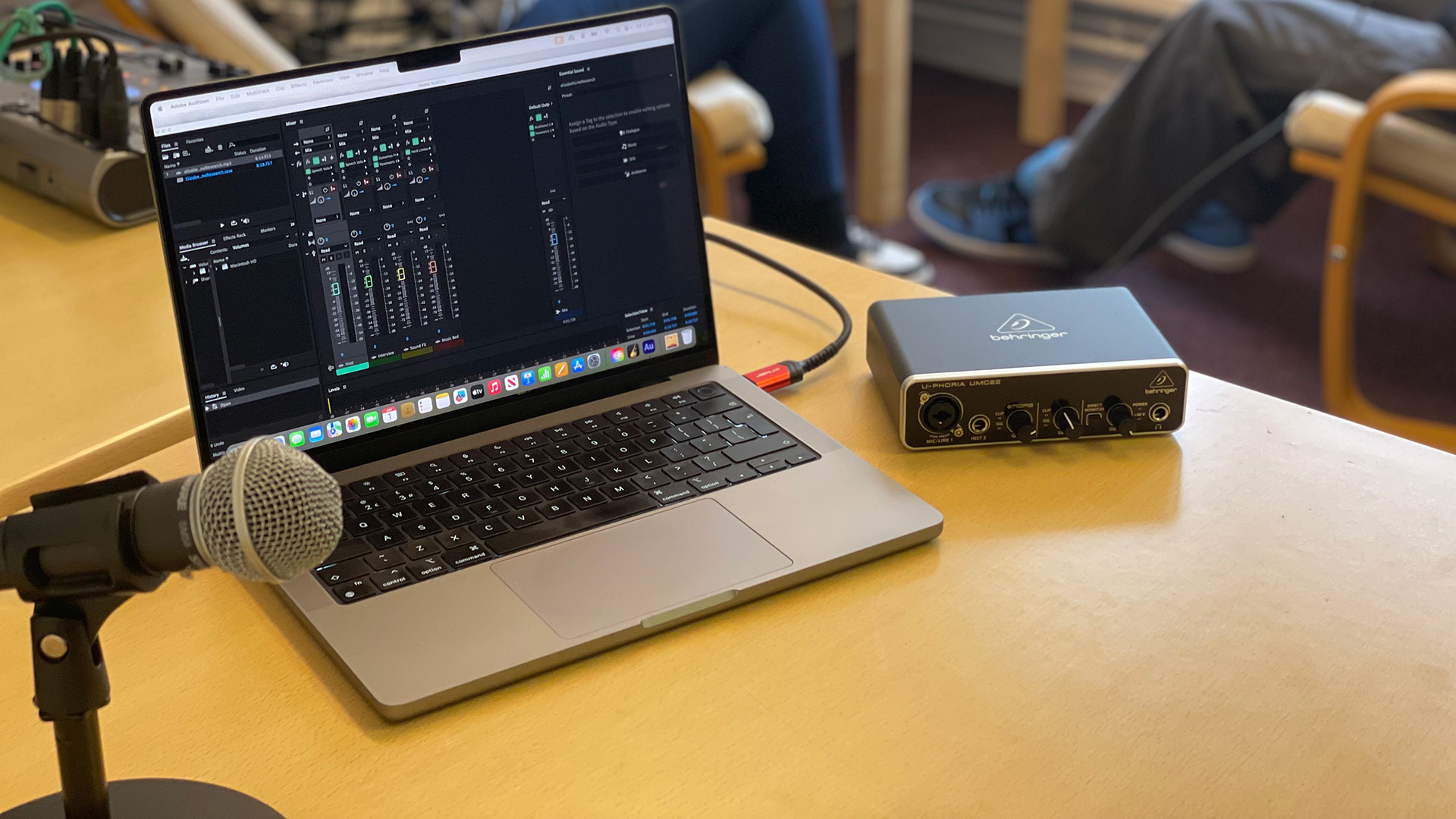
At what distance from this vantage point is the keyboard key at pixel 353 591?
2.09ft

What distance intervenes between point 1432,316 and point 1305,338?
287 mm

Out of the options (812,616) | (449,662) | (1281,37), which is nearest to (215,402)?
(449,662)

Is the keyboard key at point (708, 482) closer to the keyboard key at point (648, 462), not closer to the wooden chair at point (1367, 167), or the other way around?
the keyboard key at point (648, 462)

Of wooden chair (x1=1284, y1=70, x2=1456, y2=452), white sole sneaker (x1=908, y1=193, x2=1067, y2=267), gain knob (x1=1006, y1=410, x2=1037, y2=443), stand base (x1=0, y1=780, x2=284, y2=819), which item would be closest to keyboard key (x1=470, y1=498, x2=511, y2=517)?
stand base (x1=0, y1=780, x2=284, y2=819)

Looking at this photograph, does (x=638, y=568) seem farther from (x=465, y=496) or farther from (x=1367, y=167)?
(x=1367, y=167)

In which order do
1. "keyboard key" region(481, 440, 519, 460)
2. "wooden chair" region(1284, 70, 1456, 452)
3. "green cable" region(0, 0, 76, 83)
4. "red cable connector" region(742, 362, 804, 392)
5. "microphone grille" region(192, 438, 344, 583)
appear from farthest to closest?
"wooden chair" region(1284, 70, 1456, 452) → "green cable" region(0, 0, 76, 83) → "red cable connector" region(742, 362, 804, 392) → "keyboard key" region(481, 440, 519, 460) → "microphone grille" region(192, 438, 344, 583)

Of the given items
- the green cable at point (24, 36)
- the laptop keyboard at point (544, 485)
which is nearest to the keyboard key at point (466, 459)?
the laptop keyboard at point (544, 485)

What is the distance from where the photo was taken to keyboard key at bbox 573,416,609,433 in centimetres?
78

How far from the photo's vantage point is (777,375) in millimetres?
860

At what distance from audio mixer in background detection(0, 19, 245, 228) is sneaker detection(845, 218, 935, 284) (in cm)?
154

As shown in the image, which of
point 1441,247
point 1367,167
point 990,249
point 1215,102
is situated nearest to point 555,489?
point 1367,167

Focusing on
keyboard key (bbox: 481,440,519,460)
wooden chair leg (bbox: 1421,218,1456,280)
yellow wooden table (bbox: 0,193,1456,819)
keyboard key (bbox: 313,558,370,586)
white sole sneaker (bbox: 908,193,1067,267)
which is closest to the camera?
yellow wooden table (bbox: 0,193,1456,819)

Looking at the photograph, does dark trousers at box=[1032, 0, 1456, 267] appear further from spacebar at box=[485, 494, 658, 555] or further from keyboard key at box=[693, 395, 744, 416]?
spacebar at box=[485, 494, 658, 555]

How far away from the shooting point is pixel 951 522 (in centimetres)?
72
